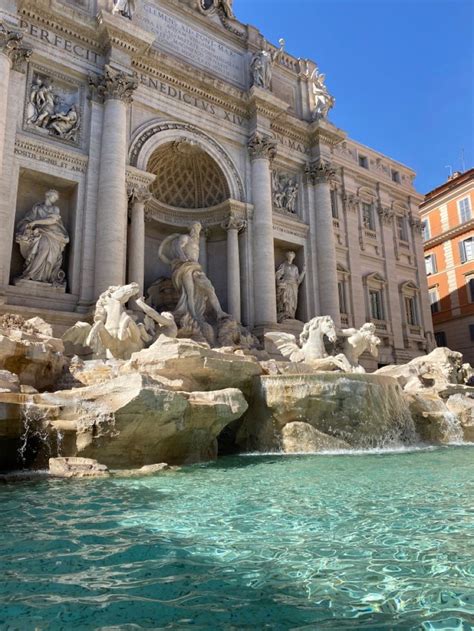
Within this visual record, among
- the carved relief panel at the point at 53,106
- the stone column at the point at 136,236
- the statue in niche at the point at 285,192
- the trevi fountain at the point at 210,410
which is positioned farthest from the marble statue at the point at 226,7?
the stone column at the point at 136,236

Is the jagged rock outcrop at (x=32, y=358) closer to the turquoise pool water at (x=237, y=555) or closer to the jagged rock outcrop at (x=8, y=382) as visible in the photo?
the jagged rock outcrop at (x=8, y=382)

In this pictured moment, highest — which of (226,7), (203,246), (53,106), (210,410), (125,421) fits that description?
(226,7)

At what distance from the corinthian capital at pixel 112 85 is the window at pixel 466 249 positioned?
70.0 feet

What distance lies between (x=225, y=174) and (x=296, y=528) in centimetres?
1672

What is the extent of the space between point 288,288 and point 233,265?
8.91 ft

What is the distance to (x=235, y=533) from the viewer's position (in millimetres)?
3498

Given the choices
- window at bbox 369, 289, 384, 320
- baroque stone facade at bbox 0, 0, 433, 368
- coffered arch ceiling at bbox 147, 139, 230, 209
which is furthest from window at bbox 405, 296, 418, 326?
coffered arch ceiling at bbox 147, 139, 230, 209

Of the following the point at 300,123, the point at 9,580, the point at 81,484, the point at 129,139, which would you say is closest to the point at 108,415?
the point at 81,484

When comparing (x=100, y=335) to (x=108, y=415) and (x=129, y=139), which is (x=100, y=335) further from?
(x=129, y=139)

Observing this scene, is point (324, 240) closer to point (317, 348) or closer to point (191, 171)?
point (191, 171)

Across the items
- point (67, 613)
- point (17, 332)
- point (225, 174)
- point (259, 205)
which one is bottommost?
point (67, 613)

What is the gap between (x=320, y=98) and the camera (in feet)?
74.0

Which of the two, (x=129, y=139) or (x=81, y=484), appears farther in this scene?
(x=129, y=139)

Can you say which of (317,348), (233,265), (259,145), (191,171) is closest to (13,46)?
(191,171)
